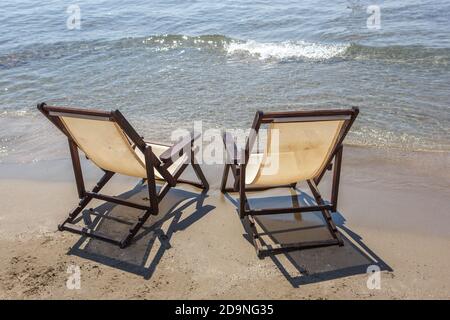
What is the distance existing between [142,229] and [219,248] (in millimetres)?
732

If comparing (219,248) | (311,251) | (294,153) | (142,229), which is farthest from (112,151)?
(311,251)

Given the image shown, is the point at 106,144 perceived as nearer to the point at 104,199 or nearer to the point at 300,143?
the point at 104,199

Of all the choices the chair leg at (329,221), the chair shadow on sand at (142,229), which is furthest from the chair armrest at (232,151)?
the chair leg at (329,221)

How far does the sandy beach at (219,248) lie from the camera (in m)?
3.17

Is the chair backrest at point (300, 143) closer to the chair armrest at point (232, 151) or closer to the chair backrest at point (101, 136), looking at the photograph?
the chair armrest at point (232, 151)

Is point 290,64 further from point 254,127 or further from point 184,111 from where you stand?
point 254,127

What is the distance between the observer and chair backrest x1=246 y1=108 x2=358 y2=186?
3229 millimetres

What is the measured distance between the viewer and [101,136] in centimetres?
362

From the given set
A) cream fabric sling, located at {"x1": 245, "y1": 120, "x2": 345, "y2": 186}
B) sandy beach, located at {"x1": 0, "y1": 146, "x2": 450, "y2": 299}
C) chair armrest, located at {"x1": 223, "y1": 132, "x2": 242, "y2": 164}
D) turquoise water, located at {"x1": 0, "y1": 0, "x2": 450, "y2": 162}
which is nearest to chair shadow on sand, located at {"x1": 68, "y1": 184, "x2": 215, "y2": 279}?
sandy beach, located at {"x1": 0, "y1": 146, "x2": 450, "y2": 299}

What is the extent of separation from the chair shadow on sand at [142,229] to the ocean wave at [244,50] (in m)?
5.89

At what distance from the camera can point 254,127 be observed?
323 centimetres

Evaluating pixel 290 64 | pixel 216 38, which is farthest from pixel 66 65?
pixel 290 64

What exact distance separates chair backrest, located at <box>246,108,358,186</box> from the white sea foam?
6261mm
